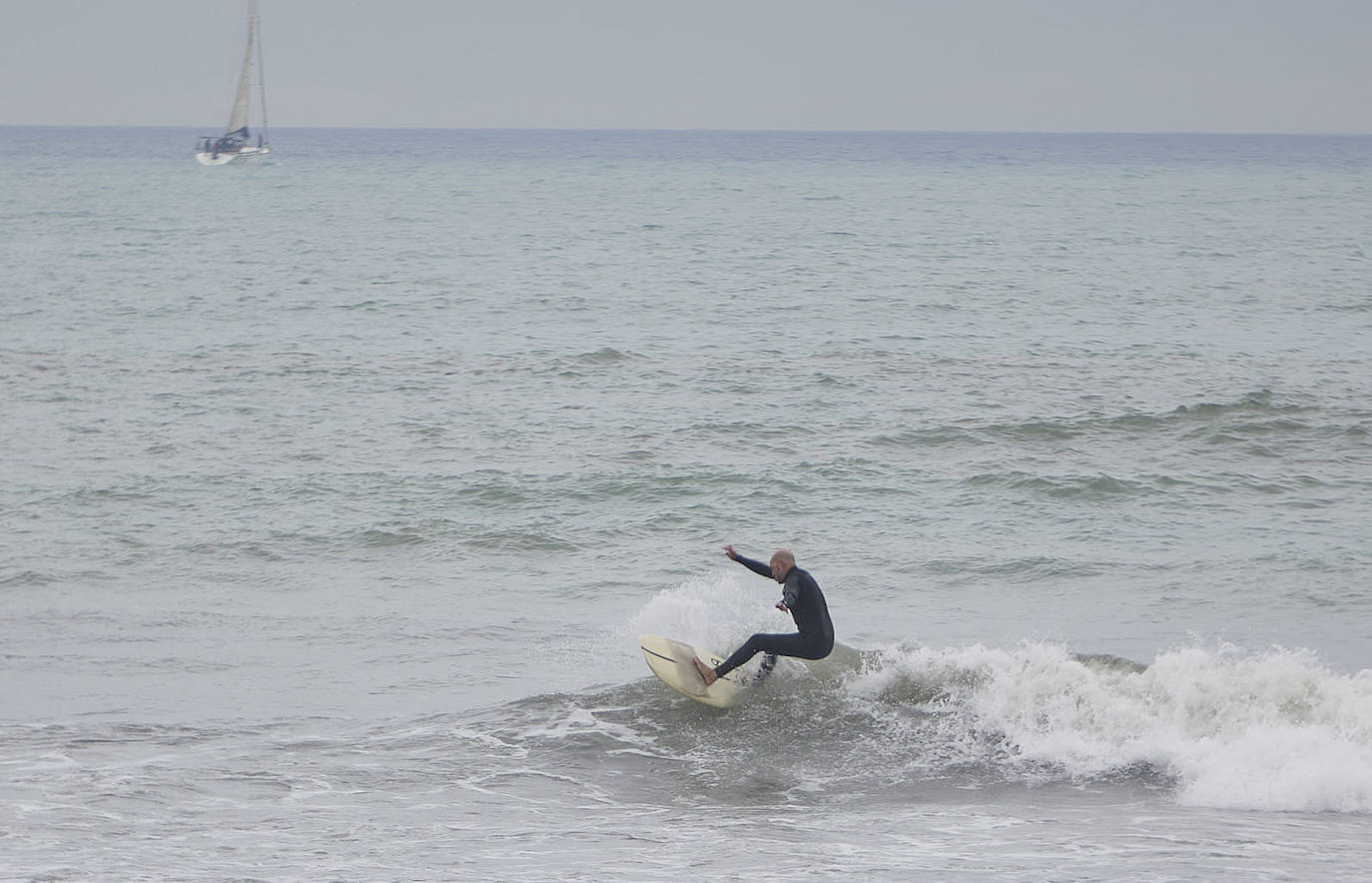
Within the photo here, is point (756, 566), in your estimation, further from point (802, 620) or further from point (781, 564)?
point (802, 620)

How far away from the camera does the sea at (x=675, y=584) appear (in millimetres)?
10734

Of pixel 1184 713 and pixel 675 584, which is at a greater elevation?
pixel 1184 713

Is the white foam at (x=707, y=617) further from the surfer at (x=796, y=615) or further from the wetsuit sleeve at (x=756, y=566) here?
the wetsuit sleeve at (x=756, y=566)

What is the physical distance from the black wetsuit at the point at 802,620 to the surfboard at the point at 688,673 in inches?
16.8

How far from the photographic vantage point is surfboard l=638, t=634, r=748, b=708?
44.2 feet

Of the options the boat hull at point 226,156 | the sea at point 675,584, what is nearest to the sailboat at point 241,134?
the boat hull at point 226,156

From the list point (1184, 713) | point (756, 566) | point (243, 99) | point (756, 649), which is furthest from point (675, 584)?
point (243, 99)

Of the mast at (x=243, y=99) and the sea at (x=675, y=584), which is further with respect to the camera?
the mast at (x=243, y=99)

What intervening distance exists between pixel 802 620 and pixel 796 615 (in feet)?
0.23

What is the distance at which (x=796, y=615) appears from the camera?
13.0m

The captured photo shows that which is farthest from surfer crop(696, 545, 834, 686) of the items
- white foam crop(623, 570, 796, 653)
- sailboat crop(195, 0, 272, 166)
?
sailboat crop(195, 0, 272, 166)

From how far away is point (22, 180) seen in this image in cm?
10150

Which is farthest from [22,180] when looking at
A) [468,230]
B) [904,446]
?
[904,446]

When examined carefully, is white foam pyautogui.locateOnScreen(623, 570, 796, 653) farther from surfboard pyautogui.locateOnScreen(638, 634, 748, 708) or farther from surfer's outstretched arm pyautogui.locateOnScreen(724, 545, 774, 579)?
surfer's outstretched arm pyautogui.locateOnScreen(724, 545, 774, 579)
